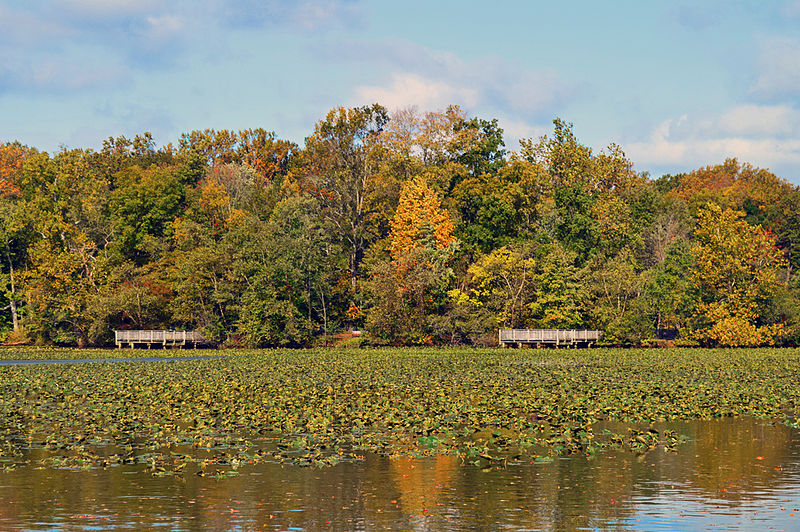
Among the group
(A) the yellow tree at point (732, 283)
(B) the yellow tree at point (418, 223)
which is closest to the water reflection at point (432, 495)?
(A) the yellow tree at point (732, 283)

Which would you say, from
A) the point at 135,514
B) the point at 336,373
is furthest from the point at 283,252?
the point at 135,514

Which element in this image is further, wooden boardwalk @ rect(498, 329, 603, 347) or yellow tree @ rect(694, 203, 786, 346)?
wooden boardwalk @ rect(498, 329, 603, 347)

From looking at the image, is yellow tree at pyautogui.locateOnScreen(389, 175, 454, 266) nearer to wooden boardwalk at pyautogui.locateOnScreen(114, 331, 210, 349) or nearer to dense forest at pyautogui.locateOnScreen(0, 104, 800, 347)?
dense forest at pyautogui.locateOnScreen(0, 104, 800, 347)

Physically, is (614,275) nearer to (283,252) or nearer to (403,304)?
(403,304)

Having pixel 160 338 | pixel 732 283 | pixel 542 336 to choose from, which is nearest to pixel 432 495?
pixel 542 336

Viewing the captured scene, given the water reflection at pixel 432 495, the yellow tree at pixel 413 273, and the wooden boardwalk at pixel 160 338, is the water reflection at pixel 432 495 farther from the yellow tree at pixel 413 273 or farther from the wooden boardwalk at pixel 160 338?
the wooden boardwalk at pixel 160 338

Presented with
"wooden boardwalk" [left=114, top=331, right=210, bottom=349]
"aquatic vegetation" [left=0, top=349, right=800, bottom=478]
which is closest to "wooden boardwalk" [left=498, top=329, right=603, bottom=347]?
"aquatic vegetation" [left=0, top=349, right=800, bottom=478]

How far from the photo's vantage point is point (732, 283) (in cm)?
8438

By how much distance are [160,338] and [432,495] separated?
238 ft

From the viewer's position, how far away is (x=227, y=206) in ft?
337

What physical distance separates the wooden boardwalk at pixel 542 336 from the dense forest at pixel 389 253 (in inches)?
54.2

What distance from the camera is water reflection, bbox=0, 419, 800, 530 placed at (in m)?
15.6

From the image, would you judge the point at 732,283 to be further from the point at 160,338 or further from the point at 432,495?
the point at 432,495

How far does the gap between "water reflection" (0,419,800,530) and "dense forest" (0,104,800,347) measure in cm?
6143
